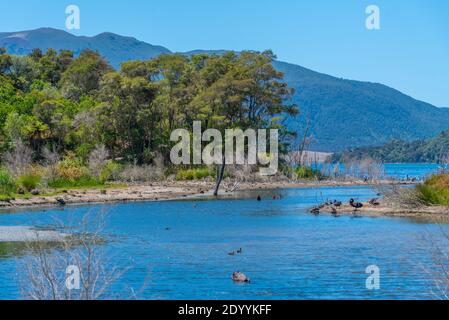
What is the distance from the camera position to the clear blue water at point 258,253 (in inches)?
807

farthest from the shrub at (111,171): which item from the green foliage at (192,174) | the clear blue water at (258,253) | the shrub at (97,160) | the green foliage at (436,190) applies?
the green foliage at (436,190)

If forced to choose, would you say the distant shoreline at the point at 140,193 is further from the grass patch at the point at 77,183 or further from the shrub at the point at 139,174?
the shrub at the point at 139,174

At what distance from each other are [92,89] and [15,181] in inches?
1771

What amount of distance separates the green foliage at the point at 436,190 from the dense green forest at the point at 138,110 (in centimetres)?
3400

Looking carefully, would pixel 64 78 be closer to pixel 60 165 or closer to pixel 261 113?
pixel 261 113

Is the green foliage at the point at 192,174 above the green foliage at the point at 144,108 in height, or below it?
below

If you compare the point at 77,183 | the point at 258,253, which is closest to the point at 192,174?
the point at 77,183

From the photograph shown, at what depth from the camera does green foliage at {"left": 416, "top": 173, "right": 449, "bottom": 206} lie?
136 feet

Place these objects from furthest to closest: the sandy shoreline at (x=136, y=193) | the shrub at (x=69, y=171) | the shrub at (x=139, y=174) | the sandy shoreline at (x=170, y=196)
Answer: the shrub at (x=139, y=174) < the shrub at (x=69, y=171) < the sandy shoreline at (x=136, y=193) < the sandy shoreline at (x=170, y=196)

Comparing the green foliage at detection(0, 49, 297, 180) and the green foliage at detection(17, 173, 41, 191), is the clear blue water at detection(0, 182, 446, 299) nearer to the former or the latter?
the green foliage at detection(17, 173, 41, 191)

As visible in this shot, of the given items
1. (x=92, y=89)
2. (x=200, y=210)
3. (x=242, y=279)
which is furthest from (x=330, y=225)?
(x=92, y=89)

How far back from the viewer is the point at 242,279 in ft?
71.1

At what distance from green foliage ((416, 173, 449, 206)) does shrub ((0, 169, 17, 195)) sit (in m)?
28.7

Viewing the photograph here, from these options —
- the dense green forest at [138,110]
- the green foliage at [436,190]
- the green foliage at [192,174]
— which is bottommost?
the green foliage at [192,174]
